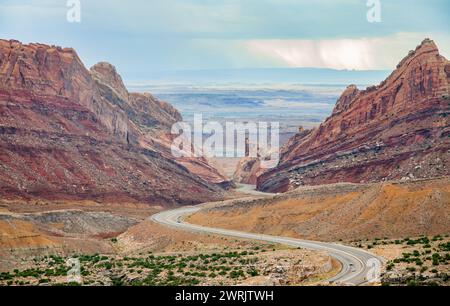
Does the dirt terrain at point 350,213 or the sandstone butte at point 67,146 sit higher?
the sandstone butte at point 67,146

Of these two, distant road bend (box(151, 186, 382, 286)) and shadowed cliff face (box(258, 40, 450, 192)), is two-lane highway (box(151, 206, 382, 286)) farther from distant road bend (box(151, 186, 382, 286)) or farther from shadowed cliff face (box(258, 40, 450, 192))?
shadowed cliff face (box(258, 40, 450, 192))

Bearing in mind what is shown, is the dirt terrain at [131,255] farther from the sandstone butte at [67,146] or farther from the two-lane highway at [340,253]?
the sandstone butte at [67,146]

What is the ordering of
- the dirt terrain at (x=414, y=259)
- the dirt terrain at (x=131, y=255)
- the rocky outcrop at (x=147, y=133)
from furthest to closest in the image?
the rocky outcrop at (x=147, y=133)
the dirt terrain at (x=131, y=255)
the dirt terrain at (x=414, y=259)

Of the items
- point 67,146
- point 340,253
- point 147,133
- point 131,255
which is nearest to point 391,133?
point 67,146

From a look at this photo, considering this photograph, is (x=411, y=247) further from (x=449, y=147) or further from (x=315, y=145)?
(x=315, y=145)

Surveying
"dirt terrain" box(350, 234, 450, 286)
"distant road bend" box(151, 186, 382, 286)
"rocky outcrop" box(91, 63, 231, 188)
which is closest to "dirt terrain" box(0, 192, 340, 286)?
"distant road bend" box(151, 186, 382, 286)

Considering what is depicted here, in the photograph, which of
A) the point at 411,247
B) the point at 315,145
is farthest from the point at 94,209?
the point at 411,247

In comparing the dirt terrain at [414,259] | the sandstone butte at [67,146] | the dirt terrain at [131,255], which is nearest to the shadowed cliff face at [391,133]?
the sandstone butte at [67,146]

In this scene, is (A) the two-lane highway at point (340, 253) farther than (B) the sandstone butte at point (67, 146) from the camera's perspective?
No
